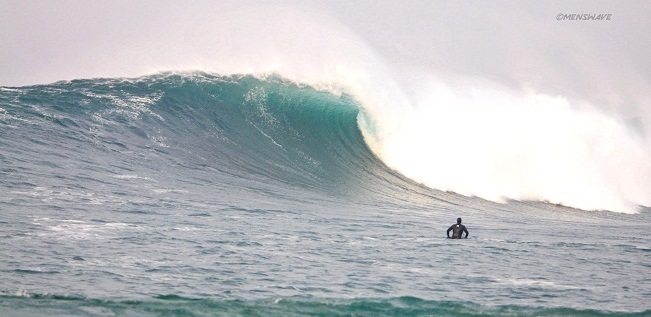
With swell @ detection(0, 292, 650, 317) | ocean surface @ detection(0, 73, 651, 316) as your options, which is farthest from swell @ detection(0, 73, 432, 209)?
swell @ detection(0, 292, 650, 317)

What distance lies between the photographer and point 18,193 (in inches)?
576

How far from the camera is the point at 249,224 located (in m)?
14.4

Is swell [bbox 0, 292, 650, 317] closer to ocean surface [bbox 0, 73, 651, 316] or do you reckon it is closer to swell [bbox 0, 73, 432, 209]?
ocean surface [bbox 0, 73, 651, 316]

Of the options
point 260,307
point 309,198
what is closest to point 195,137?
point 309,198

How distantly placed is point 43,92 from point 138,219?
1190 cm

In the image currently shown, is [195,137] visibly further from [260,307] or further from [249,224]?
[260,307]

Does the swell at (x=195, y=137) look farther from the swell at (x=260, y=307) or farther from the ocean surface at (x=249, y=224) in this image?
the swell at (x=260, y=307)

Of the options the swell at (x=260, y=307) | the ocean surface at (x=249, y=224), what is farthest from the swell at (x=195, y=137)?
the swell at (x=260, y=307)

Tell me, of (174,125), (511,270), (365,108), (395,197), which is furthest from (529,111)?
(511,270)

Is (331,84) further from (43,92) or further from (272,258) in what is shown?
(272,258)

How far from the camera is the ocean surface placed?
31.0 feet

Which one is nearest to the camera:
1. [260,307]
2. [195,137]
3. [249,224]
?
[260,307]

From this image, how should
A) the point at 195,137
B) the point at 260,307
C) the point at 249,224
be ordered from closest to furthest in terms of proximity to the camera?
the point at 260,307, the point at 249,224, the point at 195,137

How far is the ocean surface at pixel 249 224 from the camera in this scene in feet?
31.0
